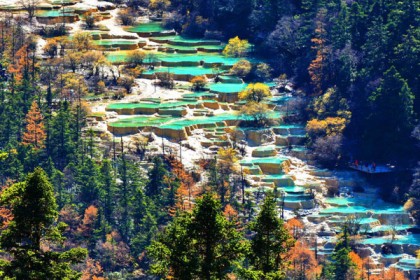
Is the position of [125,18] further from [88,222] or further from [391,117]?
[88,222]

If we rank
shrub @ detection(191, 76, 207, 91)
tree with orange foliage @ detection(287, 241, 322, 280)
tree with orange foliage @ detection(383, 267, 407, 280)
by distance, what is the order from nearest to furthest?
tree with orange foliage @ detection(287, 241, 322, 280) < tree with orange foliage @ detection(383, 267, 407, 280) < shrub @ detection(191, 76, 207, 91)

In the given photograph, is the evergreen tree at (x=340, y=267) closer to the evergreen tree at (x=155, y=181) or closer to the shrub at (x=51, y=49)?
the evergreen tree at (x=155, y=181)

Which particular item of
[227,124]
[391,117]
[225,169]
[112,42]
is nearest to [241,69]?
[227,124]

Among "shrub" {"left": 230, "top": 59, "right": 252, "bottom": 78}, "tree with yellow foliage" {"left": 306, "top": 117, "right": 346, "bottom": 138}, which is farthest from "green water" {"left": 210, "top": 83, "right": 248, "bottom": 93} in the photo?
"tree with yellow foliage" {"left": 306, "top": 117, "right": 346, "bottom": 138}

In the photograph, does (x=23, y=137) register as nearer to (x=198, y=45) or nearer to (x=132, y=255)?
(x=132, y=255)

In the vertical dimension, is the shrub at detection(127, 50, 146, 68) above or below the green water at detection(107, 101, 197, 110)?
above

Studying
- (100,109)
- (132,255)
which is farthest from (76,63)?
(132,255)

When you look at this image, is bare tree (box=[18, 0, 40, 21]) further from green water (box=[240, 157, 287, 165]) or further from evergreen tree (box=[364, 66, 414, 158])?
evergreen tree (box=[364, 66, 414, 158])
